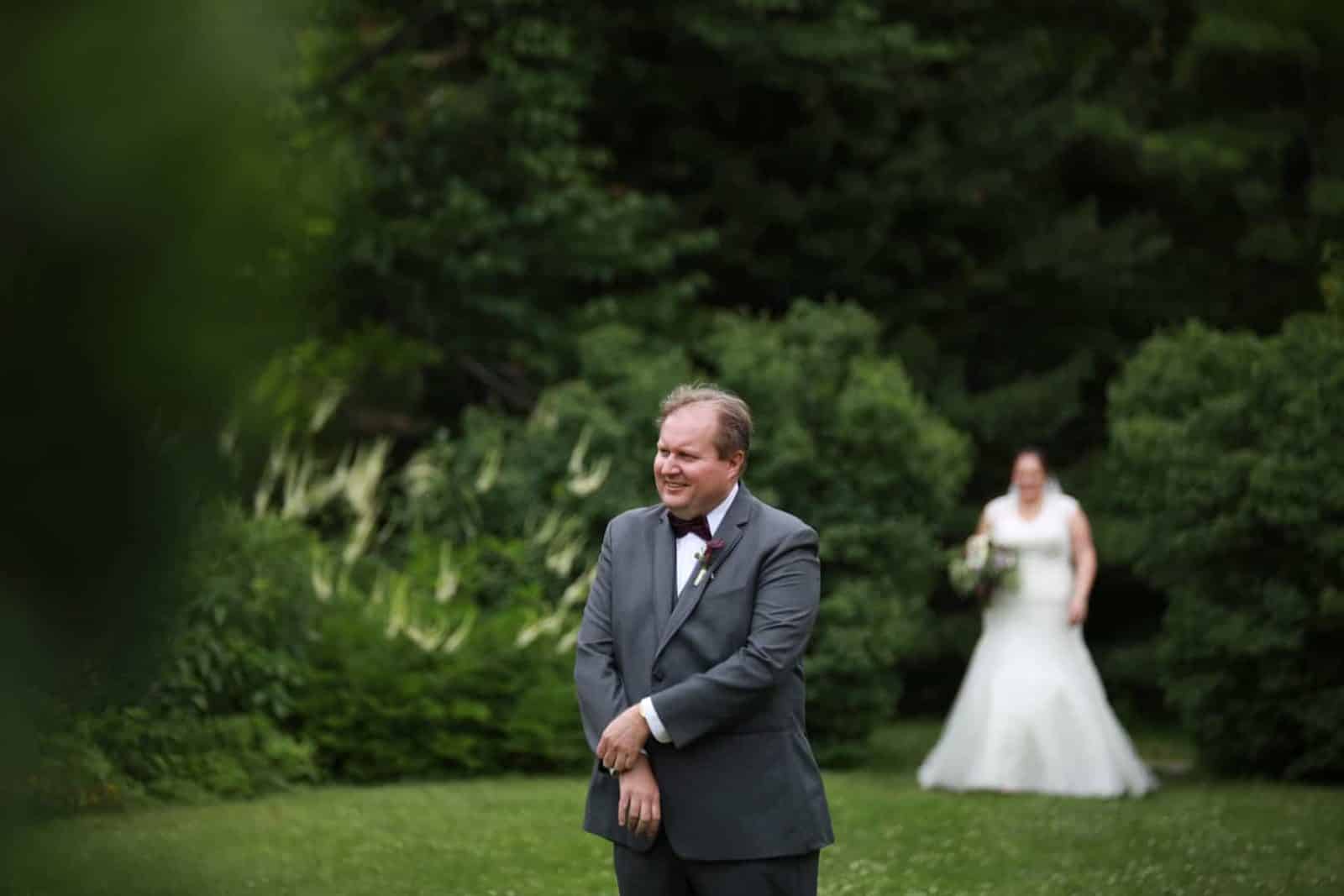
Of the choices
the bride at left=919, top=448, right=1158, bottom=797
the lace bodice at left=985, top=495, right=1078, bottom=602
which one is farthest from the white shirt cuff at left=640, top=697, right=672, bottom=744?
the lace bodice at left=985, top=495, right=1078, bottom=602

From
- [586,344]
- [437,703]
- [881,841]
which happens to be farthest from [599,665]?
[586,344]

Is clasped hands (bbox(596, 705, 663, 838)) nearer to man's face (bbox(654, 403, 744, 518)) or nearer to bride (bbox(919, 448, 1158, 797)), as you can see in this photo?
man's face (bbox(654, 403, 744, 518))

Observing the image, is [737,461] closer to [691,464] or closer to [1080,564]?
[691,464]

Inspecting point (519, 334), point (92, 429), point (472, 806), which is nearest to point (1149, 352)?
point (472, 806)

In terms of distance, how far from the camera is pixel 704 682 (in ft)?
15.3

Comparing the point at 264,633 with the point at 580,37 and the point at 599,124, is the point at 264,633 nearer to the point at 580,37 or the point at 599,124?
the point at 580,37

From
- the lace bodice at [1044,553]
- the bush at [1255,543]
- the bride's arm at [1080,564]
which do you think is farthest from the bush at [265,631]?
the bush at [1255,543]

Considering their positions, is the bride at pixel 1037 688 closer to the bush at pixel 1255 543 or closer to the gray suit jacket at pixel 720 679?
the bush at pixel 1255 543

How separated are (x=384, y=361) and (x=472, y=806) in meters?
8.75

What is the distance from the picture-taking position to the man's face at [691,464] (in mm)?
4855

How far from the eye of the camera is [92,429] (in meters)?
1.41

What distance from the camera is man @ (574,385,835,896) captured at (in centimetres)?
470

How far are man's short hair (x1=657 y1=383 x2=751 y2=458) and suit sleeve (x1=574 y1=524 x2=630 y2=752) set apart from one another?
1.18 ft

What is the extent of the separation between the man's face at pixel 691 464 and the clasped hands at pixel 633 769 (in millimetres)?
560
